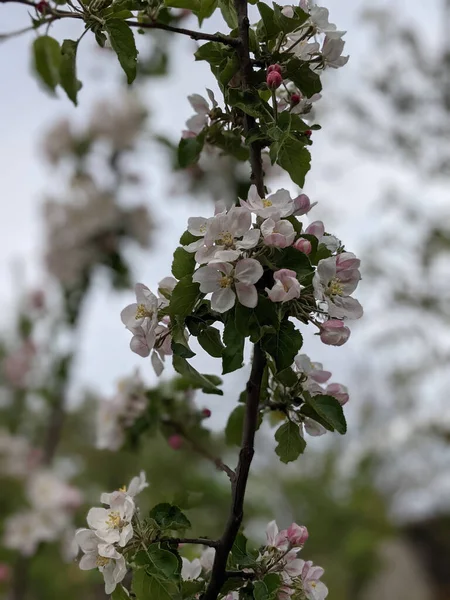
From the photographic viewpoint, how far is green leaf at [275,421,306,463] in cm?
63

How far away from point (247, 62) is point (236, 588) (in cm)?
50

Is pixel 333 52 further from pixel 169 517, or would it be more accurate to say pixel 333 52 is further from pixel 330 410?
pixel 169 517

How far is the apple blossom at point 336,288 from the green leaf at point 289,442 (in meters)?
0.14

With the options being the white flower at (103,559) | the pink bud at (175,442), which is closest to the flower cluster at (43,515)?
the pink bud at (175,442)

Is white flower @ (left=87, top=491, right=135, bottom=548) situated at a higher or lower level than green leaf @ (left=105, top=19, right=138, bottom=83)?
lower

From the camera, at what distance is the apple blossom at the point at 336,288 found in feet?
1.77

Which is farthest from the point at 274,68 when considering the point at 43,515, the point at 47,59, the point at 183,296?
the point at 43,515

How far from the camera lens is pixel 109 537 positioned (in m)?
0.54

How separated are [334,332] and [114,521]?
0.25m

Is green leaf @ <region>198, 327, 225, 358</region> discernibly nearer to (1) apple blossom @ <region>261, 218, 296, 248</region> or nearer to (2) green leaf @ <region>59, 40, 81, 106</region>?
(1) apple blossom @ <region>261, 218, 296, 248</region>

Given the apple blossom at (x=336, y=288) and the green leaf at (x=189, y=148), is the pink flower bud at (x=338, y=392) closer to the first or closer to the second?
the apple blossom at (x=336, y=288)

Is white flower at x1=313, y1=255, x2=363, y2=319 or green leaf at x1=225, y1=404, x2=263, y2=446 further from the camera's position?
green leaf at x1=225, y1=404, x2=263, y2=446

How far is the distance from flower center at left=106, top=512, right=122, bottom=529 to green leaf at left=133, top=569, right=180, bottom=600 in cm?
4


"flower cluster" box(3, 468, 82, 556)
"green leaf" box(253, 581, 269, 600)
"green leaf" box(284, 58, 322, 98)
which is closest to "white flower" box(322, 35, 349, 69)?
"green leaf" box(284, 58, 322, 98)
